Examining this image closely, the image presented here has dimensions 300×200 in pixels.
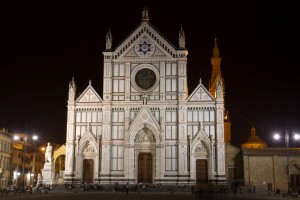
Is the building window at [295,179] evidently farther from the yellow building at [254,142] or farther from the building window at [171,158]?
the yellow building at [254,142]

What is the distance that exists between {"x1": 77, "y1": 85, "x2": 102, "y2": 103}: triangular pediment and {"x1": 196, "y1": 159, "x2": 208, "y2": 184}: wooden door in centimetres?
1571

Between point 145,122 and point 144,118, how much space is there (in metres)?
0.55

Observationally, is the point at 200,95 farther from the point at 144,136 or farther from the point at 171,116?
the point at 144,136

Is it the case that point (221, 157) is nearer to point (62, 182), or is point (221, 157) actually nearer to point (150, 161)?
point (150, 161)

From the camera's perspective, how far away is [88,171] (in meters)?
62.6

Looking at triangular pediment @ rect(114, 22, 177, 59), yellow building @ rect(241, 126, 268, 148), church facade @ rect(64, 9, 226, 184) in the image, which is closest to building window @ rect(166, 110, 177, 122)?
church facade @ rect(64, 9, 226, 184)

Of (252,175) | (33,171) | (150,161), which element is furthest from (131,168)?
(33,171)

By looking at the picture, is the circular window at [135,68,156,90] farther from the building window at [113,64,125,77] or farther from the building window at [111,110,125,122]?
the building window at [111,110,125,122]

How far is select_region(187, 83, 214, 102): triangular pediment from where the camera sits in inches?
2419

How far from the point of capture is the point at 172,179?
196 feet

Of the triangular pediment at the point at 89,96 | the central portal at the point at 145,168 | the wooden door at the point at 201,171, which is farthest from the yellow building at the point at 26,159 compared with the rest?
the wooden door at the point at 201,171

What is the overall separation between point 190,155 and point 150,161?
5.52 m

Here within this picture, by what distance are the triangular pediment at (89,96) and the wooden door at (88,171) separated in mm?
7998

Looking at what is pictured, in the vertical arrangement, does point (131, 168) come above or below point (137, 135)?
below
